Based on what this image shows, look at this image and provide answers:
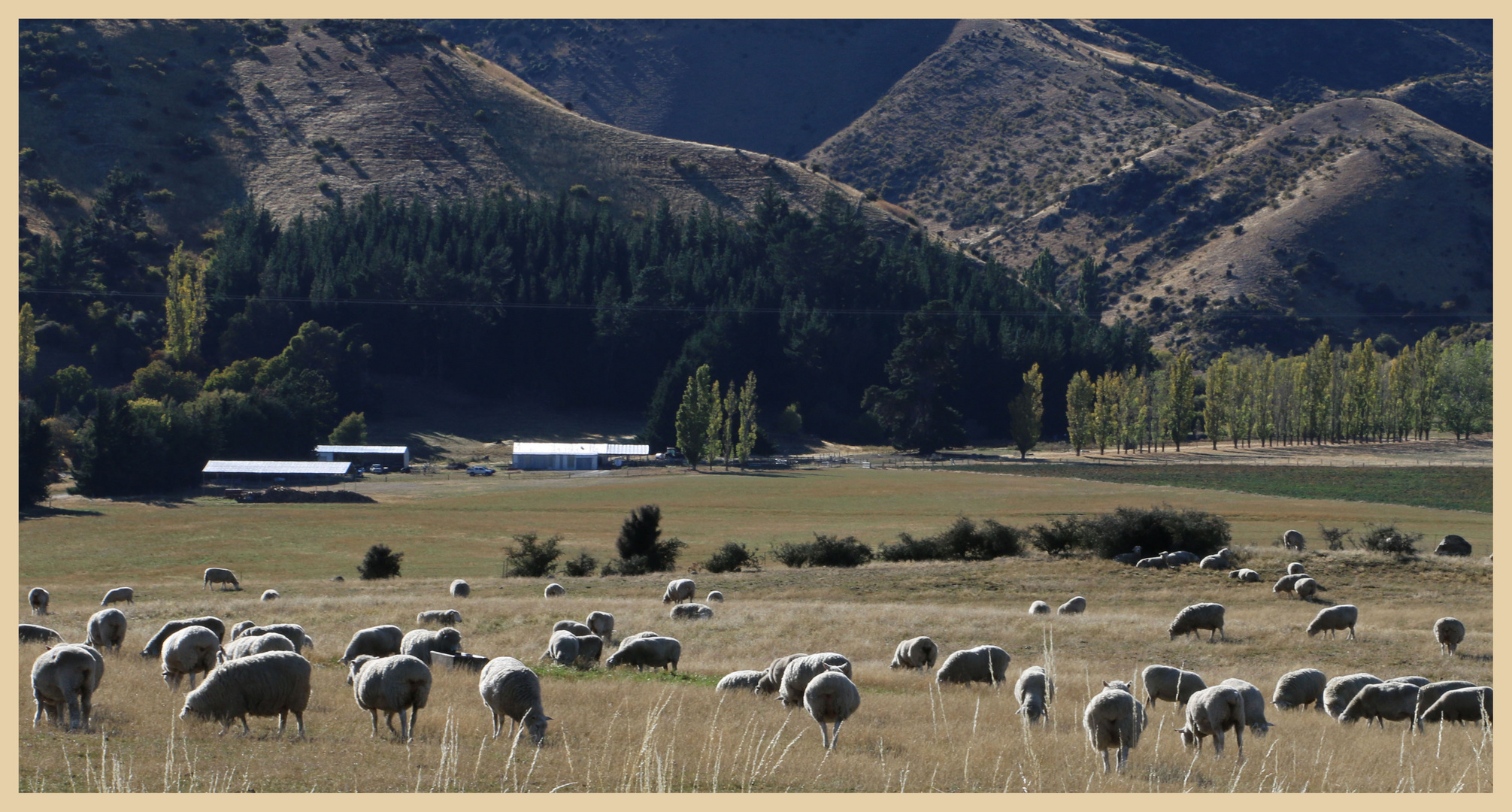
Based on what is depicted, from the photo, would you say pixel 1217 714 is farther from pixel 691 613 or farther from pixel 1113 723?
pixel 691 613

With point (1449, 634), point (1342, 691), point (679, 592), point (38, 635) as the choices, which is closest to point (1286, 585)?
point (1449, 634)

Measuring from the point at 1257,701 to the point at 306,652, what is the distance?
1802cm

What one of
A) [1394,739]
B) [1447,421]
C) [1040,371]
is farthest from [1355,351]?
[1394,739]

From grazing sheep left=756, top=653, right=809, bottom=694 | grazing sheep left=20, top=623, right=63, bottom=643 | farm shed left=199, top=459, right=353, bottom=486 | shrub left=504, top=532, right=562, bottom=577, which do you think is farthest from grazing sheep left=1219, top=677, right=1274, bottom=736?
farm shed left=199, top=459, right=353, bottom=486

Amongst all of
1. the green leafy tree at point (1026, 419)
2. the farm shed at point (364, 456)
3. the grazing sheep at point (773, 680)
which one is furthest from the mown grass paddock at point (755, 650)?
the green leafy tree at point (1026, 419)

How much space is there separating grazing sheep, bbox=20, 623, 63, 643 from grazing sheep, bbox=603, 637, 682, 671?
36.8 feet

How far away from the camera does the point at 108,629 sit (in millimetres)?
24188

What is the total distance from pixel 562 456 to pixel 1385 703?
112m

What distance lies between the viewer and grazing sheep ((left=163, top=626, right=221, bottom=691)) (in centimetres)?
1936

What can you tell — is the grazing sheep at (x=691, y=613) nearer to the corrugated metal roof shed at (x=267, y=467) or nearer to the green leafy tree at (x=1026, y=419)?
the corrugated metal roof shed at (x=267, y=467)

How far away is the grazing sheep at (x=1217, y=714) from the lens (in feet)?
54.6

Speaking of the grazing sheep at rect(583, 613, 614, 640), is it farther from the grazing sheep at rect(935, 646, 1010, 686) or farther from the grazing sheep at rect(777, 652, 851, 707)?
the grazing sheep at rect(777, 652, 851, 707)

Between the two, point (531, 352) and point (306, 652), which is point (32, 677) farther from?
point (531, 352)

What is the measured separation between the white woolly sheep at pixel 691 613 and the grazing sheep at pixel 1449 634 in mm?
17540
